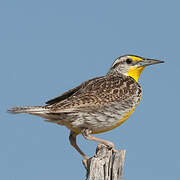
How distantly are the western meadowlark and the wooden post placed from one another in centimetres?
81

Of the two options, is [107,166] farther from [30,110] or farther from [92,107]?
[30,110]

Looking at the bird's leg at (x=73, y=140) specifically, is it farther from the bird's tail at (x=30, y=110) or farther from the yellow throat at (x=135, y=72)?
the yellow throat at (x=135, y=72)

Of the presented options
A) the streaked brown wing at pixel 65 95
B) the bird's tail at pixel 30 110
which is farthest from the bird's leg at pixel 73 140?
the bird's tail at pixel 30 110

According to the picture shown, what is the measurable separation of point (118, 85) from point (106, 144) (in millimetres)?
1434

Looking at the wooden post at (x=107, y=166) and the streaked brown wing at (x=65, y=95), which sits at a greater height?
the streaked brown wing at (x=65, y=95)

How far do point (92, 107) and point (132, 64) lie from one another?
2.13 m

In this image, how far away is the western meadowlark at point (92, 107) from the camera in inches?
297

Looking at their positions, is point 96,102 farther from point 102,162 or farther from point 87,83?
point 102,162

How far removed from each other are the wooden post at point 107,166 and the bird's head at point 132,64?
302 centimetres

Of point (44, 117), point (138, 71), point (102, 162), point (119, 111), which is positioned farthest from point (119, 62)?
point (102, 162)

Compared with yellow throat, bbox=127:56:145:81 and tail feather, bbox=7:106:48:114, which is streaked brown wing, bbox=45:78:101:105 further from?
yellow throat, bbox=127:56:145:81

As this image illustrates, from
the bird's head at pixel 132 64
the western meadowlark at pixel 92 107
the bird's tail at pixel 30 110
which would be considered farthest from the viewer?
the bird's head at pixel 132 64

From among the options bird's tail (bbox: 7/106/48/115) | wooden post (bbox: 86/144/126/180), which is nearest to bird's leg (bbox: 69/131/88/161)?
bird's tail (bbox: 7/106/48/115)

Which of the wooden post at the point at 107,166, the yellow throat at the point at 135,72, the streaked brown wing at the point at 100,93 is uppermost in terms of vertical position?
the yellow throat at the point at 135,72
